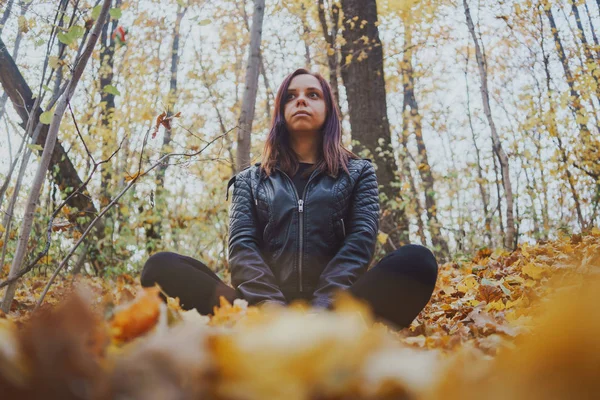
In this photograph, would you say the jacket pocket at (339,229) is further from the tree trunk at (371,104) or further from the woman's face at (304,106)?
the tree trunk at (371,104)

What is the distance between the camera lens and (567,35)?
7.37m

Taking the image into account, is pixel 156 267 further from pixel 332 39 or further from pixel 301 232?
pixel 332 39

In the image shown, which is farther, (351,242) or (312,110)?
(312,110)

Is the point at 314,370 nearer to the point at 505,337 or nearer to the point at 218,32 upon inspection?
the point at 505,337

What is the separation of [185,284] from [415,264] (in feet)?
3.39

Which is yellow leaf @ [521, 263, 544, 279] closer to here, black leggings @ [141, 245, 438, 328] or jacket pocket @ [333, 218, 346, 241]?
black leggings @ [141, 245, 438, 328]

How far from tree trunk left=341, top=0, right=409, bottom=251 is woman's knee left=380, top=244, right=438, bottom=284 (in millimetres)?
3200

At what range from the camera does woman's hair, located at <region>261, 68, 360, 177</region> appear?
2.56 m

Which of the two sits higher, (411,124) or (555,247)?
(411,124)

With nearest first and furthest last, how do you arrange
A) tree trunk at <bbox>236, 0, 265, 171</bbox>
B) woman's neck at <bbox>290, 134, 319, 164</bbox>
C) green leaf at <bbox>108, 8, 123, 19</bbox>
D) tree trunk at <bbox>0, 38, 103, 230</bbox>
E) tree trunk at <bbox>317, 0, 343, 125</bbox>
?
green leaf at <bbox>108, 8, 123, 19</bbox>
woman's neck at <bbox>290, 134, 319, 164</bbox>
tree trunk at <bbox>236, 0, 265, 171</bbox>
tree trunk at <bbox>0, 38, 103, 230</bbox>
tree trunk at <bbox>317, 0, 343, 125</bbox>

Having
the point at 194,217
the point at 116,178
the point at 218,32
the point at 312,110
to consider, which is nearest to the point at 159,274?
the point at 312,110

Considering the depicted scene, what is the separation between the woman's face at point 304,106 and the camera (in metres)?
2.63

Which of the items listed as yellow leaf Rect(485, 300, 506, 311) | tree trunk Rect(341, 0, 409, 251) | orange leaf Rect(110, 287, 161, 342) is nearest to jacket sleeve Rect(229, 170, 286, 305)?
yellow leaf Rect(485, 300, 506, 311)

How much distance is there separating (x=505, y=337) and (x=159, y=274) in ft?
4.75
